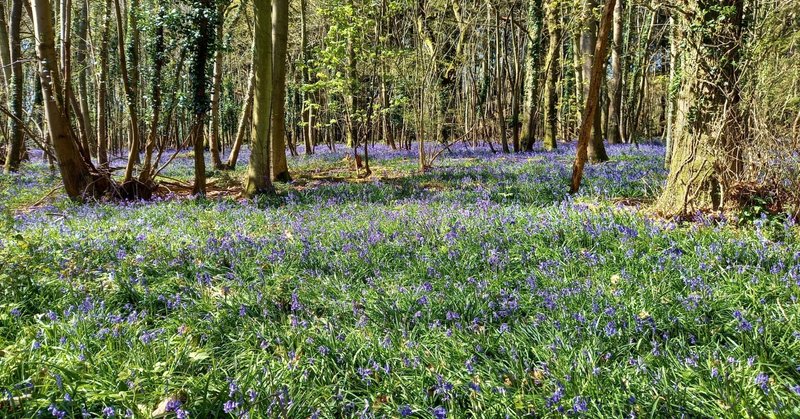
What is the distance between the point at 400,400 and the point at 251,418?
0.83 metres

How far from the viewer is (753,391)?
2252 millimetres

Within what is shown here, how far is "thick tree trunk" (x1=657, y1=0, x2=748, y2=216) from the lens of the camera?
522cm

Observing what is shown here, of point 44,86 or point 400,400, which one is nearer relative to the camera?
point 400,400

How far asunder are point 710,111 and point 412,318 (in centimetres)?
461

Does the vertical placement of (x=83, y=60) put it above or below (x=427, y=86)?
above

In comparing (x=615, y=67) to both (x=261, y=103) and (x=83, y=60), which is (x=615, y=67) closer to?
(x=261, y=103)

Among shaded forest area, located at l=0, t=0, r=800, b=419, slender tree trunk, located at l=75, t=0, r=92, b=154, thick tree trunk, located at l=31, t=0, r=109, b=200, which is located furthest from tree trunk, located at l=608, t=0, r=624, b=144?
slender tree trunk, located at l=75, t=0, r=92, b=154

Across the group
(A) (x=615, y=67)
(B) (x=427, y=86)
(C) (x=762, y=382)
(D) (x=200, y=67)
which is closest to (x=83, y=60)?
(D) (x=200, y=67)

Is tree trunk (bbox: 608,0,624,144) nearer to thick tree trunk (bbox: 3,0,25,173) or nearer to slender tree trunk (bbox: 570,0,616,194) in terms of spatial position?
slender tree trunk (bbox: 570,0,616,194)

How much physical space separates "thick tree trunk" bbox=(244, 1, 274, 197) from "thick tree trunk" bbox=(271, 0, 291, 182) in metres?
1.60

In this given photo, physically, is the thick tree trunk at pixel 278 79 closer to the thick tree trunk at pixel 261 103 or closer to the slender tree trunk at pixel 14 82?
the thick tree trunk at pixel 261 103

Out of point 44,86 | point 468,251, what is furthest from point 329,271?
point 44,86

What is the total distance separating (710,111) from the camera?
533 cm

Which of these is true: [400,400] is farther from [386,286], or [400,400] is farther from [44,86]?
[44,86]
